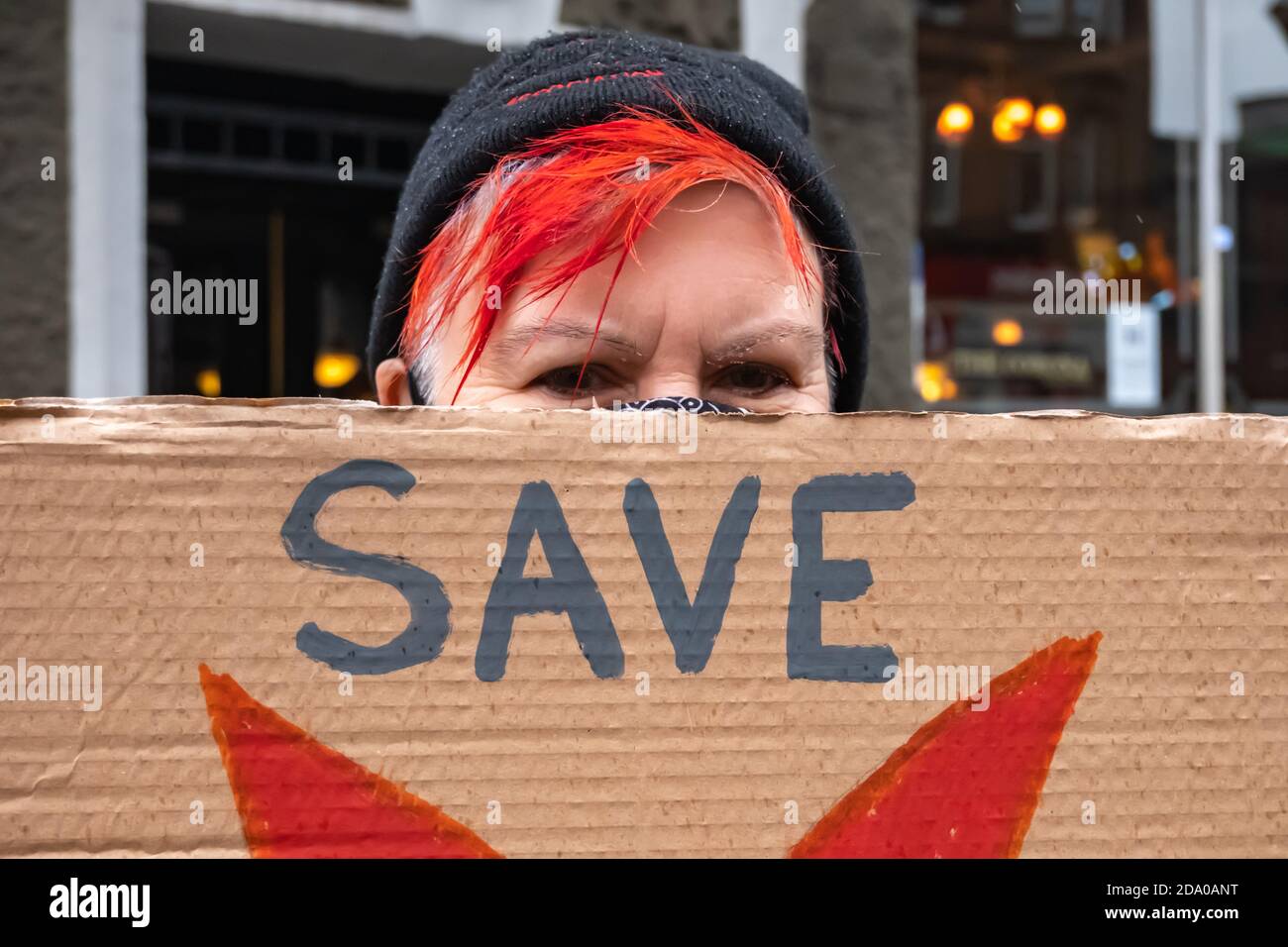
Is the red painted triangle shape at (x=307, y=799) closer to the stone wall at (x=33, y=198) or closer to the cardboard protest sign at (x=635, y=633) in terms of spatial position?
the cardboard protest sign at (x=635, y=633)

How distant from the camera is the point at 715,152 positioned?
1.23 meters

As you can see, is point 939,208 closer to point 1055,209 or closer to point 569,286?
point 1055,209

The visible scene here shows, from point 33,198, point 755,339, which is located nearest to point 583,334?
point 755,339

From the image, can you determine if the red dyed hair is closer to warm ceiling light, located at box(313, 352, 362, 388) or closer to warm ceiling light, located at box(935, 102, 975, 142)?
warm ceiling light, located at box(313, 352, 362, 388)

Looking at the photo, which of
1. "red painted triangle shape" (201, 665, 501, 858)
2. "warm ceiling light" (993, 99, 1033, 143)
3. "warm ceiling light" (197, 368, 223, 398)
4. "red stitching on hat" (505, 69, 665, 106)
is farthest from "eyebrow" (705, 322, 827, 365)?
"warm ceiling light" (993, 99, 1033, 143)

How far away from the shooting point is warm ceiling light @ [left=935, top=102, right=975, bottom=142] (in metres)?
4.91

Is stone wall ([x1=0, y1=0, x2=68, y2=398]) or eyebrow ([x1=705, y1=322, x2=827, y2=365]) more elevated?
stone wall ([x1=0, y1=0, x2=68, y2=398])

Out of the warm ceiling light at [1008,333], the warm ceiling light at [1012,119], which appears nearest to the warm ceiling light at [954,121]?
the warm ceiling light at [1012,119]

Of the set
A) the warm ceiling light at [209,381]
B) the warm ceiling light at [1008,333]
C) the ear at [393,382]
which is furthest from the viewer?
the warm ceiling light at [1008,333]

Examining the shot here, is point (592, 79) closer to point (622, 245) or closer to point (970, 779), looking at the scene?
point (622, 245)

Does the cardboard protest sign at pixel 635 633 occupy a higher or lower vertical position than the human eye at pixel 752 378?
lower

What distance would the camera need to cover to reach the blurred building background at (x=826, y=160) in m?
3.28

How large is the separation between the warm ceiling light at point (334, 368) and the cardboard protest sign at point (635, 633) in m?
3.65

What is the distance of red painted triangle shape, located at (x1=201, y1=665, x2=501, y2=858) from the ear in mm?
792
